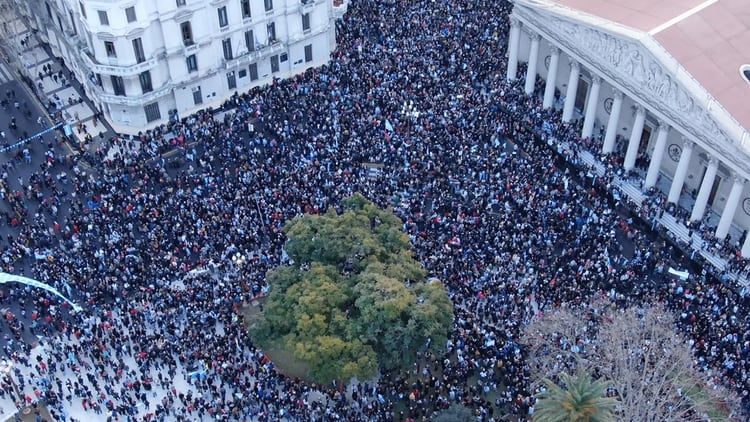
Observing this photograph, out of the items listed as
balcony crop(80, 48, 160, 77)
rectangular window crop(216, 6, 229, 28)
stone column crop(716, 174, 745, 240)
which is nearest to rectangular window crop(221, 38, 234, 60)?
rectangular window crop(216, 6, 229, 28)

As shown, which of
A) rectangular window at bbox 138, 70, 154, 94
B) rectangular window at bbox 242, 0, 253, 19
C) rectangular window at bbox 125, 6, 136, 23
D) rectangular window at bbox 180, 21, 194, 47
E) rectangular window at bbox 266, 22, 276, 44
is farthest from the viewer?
rectangular window at bbox 266, 22, 276, 44

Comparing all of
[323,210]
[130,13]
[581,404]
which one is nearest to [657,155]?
[323,210]

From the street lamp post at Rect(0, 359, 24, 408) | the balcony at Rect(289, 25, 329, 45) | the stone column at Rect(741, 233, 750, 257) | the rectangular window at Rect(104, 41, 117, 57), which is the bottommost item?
the street lamp post at Rect(0, 359, 24, 408)

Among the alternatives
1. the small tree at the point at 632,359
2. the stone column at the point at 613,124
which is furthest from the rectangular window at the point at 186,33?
the small tree at the point at 632,359

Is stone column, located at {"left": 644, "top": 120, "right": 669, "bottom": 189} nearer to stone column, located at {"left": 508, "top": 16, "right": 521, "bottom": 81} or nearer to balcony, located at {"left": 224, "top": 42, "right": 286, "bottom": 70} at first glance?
stone column, located at {"left": 508, "top": 16, "right": 521, "bottom": 81}

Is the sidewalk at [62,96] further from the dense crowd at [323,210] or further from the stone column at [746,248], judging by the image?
the stone column at [746,248]

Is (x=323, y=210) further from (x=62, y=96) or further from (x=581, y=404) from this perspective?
(x=62, y=96)
